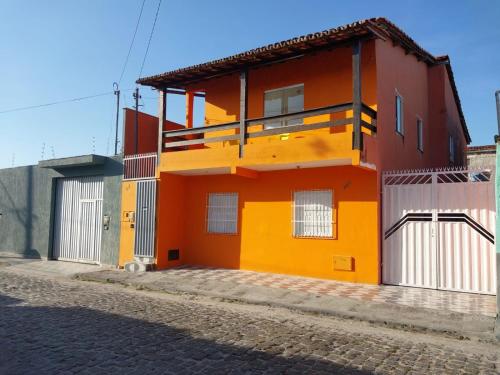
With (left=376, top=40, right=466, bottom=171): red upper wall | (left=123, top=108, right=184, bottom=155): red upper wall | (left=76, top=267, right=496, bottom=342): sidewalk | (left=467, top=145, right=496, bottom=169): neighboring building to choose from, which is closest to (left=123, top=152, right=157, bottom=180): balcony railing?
(left=123, top=108, right=184, bottom=155): red upper wall

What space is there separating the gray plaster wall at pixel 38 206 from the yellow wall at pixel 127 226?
23 centimetres

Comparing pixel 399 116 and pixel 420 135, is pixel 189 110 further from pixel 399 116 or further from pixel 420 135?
pixel 420 135

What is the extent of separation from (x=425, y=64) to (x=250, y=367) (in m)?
12.8

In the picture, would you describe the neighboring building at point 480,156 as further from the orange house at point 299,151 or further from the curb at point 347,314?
the curb at point 347,314

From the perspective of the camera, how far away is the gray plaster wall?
1331 cm

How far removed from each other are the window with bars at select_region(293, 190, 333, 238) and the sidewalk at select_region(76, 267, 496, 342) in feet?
4.02

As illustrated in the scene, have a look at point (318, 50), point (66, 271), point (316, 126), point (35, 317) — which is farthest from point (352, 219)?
point (66, 271)

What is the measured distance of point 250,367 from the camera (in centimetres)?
463

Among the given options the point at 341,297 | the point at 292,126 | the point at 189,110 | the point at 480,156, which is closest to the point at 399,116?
the point at 292,126

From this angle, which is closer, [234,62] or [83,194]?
[234,62]

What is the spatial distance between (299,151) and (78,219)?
8.81m

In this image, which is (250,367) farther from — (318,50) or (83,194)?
(83,194)

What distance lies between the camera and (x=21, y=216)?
16359 mm

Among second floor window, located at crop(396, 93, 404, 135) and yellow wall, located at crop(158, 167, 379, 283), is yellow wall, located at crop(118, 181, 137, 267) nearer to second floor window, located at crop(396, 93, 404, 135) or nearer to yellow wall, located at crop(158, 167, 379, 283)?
yellow wall, located at crop(158, 167, 379, 283)
